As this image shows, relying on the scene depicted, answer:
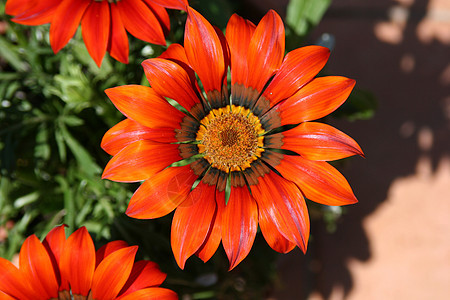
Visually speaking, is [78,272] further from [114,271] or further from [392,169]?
[392,169]

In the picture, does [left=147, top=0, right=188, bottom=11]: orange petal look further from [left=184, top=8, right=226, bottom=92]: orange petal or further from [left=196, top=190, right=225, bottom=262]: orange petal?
[left=196, top=190, right=225, bottom=262]: orange petal

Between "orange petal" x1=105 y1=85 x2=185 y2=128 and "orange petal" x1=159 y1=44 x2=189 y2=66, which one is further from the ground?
"orange petal" x1=159 y1=44 x2=189 y2=66

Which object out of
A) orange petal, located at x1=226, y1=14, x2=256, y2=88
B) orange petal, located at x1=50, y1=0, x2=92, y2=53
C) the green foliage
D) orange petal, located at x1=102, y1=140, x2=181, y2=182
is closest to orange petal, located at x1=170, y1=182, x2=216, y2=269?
orange petal, located at x1=102, y1=140, x2=181, y2=182

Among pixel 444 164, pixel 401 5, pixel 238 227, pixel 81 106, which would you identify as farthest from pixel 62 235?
pixel 401 5

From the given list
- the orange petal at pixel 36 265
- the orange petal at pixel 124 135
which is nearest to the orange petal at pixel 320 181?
the orange petal at pixel 124 135

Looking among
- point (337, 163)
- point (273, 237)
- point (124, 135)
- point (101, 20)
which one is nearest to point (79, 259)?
point (124, 135)

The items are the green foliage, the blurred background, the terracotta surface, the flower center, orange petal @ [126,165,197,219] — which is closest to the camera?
orange petal @ [126,165,197,219]

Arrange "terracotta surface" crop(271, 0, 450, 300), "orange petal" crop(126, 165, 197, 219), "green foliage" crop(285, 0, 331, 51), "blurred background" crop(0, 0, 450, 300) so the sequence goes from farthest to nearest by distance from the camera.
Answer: "terracotta surface" crop(271, 0, 450, 300) < "green foliage" crop(285, 0, 331, 51) < "blurred background" crop(0, 0, 450, 300) < "orange petal" crop(126, 165, 197, 219)

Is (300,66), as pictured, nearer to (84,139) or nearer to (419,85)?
(84,139)
